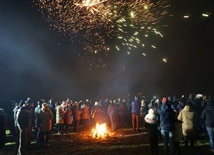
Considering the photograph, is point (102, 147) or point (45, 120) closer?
point (102, 147)

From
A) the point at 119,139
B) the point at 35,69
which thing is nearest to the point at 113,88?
the point at 35,69

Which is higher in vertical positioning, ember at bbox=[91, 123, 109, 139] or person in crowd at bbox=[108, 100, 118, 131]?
person in crowd at bbox=[108, 100, 118, 131]

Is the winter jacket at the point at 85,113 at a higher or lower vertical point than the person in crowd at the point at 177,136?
higher

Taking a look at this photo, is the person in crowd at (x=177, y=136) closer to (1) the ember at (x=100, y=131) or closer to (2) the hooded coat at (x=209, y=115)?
(2) the hooded coat at (x=209, y=115)

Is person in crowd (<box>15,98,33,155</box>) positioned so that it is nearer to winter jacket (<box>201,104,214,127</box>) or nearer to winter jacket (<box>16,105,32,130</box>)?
winter jacket (<box>16,105,32,130</box>)

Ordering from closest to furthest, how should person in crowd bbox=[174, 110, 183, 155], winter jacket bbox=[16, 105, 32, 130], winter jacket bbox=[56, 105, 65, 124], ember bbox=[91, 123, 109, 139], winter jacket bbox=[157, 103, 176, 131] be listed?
winter jacket bbox=[157, 103, 176, 131]
person in crowd bbox=[174, 110, 183, 155]
winter jacket bbox=[16, 105, 32, 130]
ember bbox=[91, 123, 109, 139]
winter jacket bbox=[56, 105, 65, 124]

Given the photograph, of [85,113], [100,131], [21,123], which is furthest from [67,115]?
[21,123]

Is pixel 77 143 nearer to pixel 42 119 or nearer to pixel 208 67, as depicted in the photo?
pixel 42 119

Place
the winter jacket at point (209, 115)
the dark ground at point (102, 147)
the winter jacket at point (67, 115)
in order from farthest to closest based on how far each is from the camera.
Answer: the winter jacket at point (67, 115), the dark ground at point (102, 147), the winter jacket at point (209, 115)

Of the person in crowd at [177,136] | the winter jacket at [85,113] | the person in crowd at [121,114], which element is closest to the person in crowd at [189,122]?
the person in crowd at [177,136]

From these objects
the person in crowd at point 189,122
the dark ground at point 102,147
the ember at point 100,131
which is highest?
the person in crowd at point 189,122

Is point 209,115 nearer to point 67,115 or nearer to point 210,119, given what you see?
point 210,119

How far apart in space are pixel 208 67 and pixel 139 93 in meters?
11.7

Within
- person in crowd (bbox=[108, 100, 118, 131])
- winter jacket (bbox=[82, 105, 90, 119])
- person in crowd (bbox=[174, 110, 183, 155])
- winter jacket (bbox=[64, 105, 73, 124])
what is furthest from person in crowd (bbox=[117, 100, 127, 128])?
person in crowd (bbox=[174, 110, 183, 155])
